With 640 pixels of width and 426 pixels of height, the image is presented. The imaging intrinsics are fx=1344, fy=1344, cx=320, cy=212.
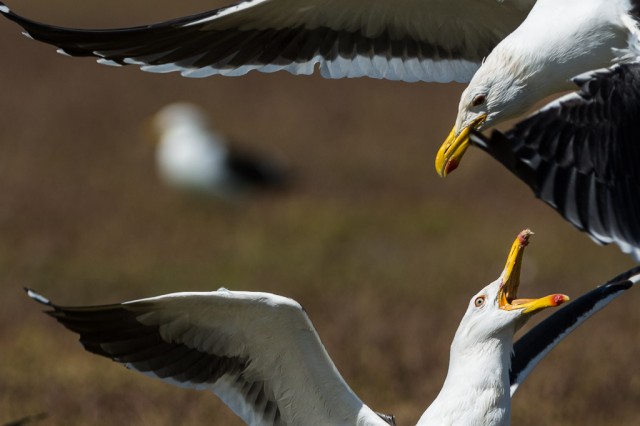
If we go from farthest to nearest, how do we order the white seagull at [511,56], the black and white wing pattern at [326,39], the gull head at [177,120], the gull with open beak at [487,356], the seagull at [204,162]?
the gull head at [177,120] → the seagull at [204,162] → the black and white wing pattern at [326,39] → the white seagull at [511,56] → the gull with open beak at [487,356]

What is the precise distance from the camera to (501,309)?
4.44 metres

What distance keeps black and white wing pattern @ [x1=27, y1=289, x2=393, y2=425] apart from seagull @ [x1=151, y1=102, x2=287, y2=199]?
6509 mm

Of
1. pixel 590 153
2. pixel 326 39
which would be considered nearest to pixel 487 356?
pixel 590 153

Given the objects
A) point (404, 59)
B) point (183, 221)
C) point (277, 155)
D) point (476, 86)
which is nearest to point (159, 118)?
point (277, 155)

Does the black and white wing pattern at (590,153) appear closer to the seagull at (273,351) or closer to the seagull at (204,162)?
the seagull at (273,351)

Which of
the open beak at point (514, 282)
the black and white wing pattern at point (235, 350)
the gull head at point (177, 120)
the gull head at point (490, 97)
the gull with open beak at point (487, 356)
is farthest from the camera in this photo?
the gull head at point (177, 120)

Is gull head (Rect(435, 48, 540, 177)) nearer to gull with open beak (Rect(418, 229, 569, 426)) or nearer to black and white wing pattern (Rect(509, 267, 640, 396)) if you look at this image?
gull with open beak (Rect(418, 229, 569, 426))

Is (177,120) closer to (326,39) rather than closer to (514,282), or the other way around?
(326,39)

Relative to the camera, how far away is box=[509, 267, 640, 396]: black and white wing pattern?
4.58 meters

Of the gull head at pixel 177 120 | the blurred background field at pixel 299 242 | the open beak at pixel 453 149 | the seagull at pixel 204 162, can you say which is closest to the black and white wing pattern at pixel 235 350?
the open beak at pixel 453 149

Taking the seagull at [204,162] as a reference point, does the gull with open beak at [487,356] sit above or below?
above

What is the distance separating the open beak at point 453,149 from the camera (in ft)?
15.3

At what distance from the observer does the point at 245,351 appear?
427 centimetres

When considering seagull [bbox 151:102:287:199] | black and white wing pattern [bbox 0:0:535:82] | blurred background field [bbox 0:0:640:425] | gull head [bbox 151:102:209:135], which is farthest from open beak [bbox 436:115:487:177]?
gull head [bbox 151:102:209:135]
